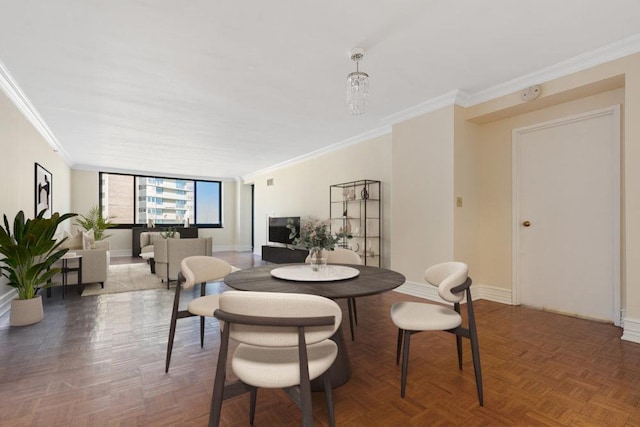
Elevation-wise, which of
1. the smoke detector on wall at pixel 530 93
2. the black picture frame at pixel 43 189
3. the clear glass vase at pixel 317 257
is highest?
the smoke detector on wall at pixel 530 93

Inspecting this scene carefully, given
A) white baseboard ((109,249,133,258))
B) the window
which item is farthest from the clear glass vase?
white baseboard ((109,249,133,258))

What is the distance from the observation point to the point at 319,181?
6.80 metres

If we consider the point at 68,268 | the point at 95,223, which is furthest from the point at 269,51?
the point at 95,223

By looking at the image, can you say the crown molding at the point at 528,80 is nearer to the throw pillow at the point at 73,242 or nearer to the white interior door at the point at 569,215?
the white interior door at the point at 569,215

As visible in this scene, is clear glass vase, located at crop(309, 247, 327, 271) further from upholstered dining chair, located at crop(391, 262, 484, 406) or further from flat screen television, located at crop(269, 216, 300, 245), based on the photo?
flat screen television, located at crop(269, 216, 300, 245)

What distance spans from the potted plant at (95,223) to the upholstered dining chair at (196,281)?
6.74 meters

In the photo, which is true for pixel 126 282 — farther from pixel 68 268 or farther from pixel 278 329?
pixel 278 329

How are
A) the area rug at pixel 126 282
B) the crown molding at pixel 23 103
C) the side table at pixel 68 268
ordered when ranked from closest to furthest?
the crown molding at pixel 23 103, the side table at pixel 68 268, the area rug at pixel 126 282

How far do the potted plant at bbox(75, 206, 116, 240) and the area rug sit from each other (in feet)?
5.49

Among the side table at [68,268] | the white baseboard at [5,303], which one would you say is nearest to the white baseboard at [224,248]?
the side table at [68,268]

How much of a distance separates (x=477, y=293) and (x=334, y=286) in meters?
3.09

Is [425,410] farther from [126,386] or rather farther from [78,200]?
[78,200]

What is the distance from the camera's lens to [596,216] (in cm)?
327

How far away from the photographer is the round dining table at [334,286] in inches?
70.5
